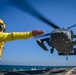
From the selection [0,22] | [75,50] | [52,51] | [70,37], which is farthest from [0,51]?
[75,50]

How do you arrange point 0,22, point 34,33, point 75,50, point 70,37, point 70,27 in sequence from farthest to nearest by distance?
point 75,50, point 70,27, point 70,37, point 0,22, point 34,33

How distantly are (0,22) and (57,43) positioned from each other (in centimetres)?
2149

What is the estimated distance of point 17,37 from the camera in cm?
409

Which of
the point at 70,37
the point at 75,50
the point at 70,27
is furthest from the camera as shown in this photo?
the point at 75,50

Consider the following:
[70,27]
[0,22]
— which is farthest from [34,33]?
[70,27]

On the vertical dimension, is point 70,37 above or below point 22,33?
above

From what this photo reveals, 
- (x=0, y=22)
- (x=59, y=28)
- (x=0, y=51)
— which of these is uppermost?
(x=59, y=28)

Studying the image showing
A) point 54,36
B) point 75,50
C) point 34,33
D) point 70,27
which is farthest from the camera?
point 75,50

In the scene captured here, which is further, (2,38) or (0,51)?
(0,51)

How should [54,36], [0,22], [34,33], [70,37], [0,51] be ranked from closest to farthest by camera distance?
[34,33] → [0,22] → [0,51] → [54,36] → [70,37]

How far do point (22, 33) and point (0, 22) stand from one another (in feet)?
2.66

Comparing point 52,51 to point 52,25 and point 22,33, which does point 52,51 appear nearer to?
point 52,25

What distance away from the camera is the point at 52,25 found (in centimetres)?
2872

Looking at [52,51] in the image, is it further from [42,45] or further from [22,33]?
[22,33]
